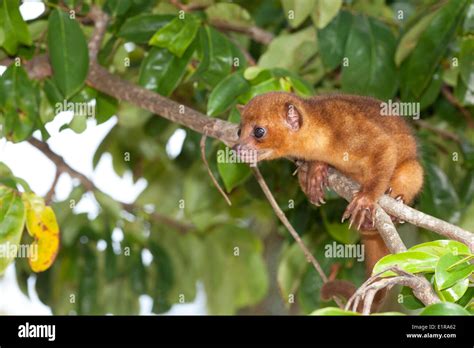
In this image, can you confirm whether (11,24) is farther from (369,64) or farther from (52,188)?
(369,64)

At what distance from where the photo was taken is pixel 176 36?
14.5 feet

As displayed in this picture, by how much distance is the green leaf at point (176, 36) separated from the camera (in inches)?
172

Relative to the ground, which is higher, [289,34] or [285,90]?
[289,34]

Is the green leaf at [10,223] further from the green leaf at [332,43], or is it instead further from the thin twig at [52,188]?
the green leaf at [332,43]

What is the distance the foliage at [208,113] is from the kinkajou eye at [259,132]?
0.71ft

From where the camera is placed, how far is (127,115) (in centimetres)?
566

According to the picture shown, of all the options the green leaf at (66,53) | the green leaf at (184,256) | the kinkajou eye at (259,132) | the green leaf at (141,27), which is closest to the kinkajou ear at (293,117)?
the kinkajou eye at (259,132)

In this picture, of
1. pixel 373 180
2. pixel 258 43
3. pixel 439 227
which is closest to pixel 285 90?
pixel 373 180

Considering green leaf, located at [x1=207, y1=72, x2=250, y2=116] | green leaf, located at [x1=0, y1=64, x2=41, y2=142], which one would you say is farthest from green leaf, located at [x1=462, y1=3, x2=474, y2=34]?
green leaf, located at [x1=0, y1=64, x2=41, y2=142]

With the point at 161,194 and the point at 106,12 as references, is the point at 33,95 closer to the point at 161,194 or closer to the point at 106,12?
the point at 106,12

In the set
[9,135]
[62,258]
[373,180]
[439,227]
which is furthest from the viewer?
[62,258]

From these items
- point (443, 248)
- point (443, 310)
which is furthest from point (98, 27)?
point (443, 310)

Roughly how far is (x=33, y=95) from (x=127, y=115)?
1350mm

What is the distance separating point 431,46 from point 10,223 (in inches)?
94.6
